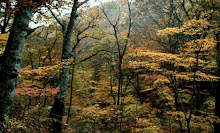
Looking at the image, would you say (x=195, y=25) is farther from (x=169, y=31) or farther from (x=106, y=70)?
(x=106, y=70)

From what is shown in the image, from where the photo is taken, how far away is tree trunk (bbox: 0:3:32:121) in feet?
8.04

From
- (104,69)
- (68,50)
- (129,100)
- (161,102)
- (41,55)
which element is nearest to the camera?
(68,50)

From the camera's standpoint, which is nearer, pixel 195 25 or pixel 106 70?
pixel 195 25

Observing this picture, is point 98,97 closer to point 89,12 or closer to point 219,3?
point 89,12

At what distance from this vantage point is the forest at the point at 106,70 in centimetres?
276

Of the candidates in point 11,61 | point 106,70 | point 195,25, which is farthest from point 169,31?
point 106,70

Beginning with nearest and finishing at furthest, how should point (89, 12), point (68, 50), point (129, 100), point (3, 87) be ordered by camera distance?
point (3, 87) < point (68, 50) < point (89, 12) < point (129, 100)

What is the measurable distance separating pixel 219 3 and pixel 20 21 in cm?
807

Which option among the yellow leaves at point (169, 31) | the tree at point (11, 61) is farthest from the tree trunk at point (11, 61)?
the yellow leaves at point (169, 31)

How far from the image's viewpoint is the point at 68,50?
5.02 meters

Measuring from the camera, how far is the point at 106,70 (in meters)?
15.5

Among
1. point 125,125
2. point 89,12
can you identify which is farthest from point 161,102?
point 89,12

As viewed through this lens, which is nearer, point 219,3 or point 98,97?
point 219,3

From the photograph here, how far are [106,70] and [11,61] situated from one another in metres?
13.1
